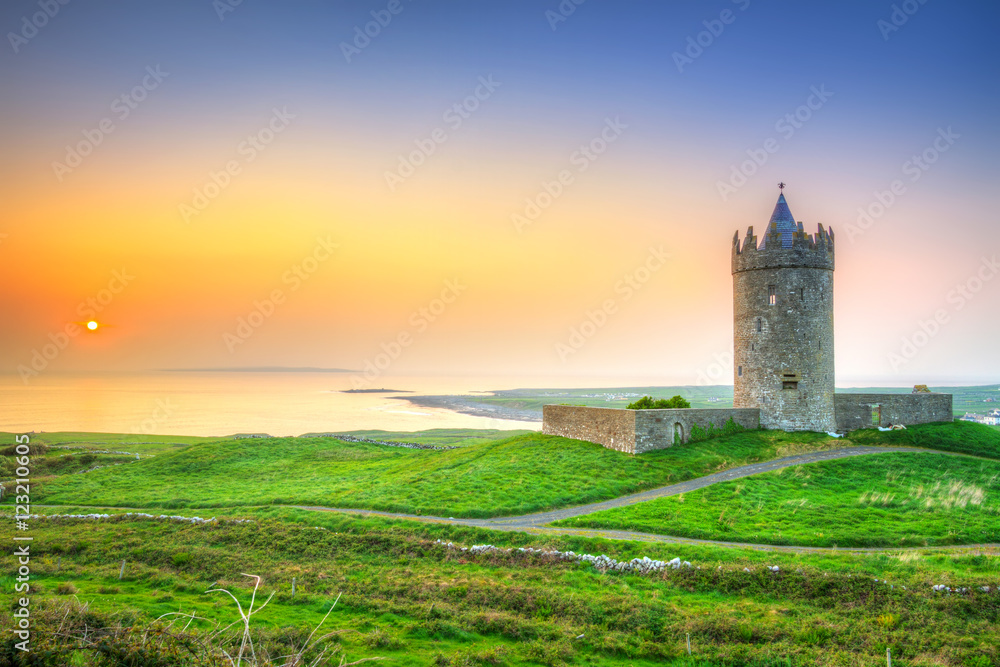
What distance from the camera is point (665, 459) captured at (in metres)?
30.4

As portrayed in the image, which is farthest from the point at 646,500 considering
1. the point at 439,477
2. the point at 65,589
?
the point at 65,589

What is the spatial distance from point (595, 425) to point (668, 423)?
468 cm

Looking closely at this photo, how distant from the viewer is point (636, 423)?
3100 centimetres

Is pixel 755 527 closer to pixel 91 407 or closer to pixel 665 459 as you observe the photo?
pixel 665 459

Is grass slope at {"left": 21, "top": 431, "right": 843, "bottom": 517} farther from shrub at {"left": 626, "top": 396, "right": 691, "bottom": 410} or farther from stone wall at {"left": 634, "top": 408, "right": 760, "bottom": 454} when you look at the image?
shrub at {"left": 626, "top": 396, "right": 691, "bottom": 410}

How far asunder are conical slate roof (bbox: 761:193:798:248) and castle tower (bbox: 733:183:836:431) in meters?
0.06

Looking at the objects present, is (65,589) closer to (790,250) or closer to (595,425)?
(595,425)

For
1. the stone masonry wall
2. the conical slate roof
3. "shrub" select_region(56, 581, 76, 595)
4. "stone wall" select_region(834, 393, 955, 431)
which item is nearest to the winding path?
"stone wall" select_region(834, 393, 955, 431)

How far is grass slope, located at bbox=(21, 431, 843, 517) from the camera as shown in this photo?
1069 inches

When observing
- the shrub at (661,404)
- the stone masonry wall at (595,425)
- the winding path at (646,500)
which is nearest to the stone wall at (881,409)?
the winding path at (646,500)

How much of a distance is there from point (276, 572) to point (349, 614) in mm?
4556

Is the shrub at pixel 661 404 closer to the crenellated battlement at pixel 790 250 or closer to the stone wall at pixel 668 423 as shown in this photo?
the stone wall at pixel 668 423

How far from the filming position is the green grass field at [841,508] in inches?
819

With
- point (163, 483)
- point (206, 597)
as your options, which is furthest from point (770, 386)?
point (163, 483)
